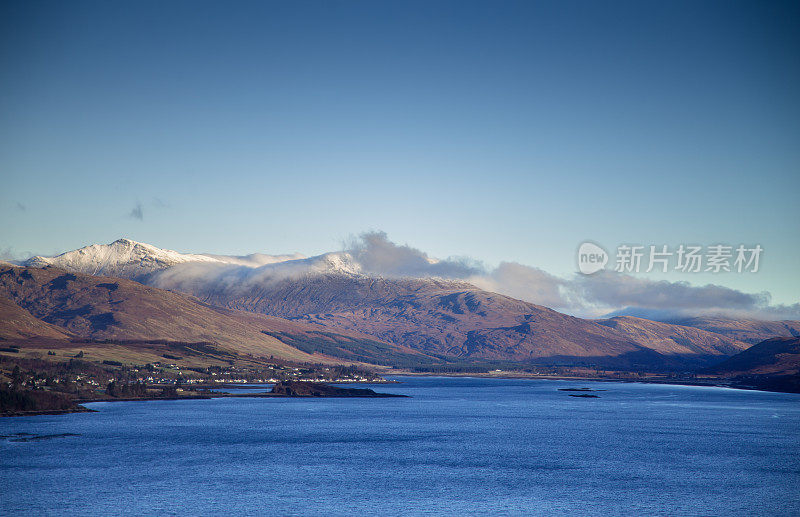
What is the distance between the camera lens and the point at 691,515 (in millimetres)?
76938

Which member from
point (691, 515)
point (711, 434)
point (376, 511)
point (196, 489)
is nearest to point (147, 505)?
point (196, 489)

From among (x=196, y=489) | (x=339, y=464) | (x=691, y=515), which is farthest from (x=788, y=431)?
(x=196, y=489)

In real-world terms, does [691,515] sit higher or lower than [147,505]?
higher

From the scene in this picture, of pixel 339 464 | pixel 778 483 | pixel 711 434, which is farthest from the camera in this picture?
pixel 711 434

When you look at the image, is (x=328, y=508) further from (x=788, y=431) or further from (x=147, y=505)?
(x=788, y=431)

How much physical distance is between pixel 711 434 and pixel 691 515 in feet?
259

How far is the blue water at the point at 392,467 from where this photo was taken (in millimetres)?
80000

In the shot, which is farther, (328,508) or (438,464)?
(438,464)

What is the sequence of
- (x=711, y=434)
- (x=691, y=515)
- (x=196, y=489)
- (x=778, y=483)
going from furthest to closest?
(x=711, y=434) → (x=778, y=483) → (x=196, y=489) → (x=691, y=515)

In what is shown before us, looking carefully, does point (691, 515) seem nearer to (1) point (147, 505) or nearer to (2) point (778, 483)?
(2) point (778, 483)

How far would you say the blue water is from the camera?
8000cm

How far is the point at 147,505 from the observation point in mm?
77750

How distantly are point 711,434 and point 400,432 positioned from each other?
6366cm

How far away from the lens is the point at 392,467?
340 feet
